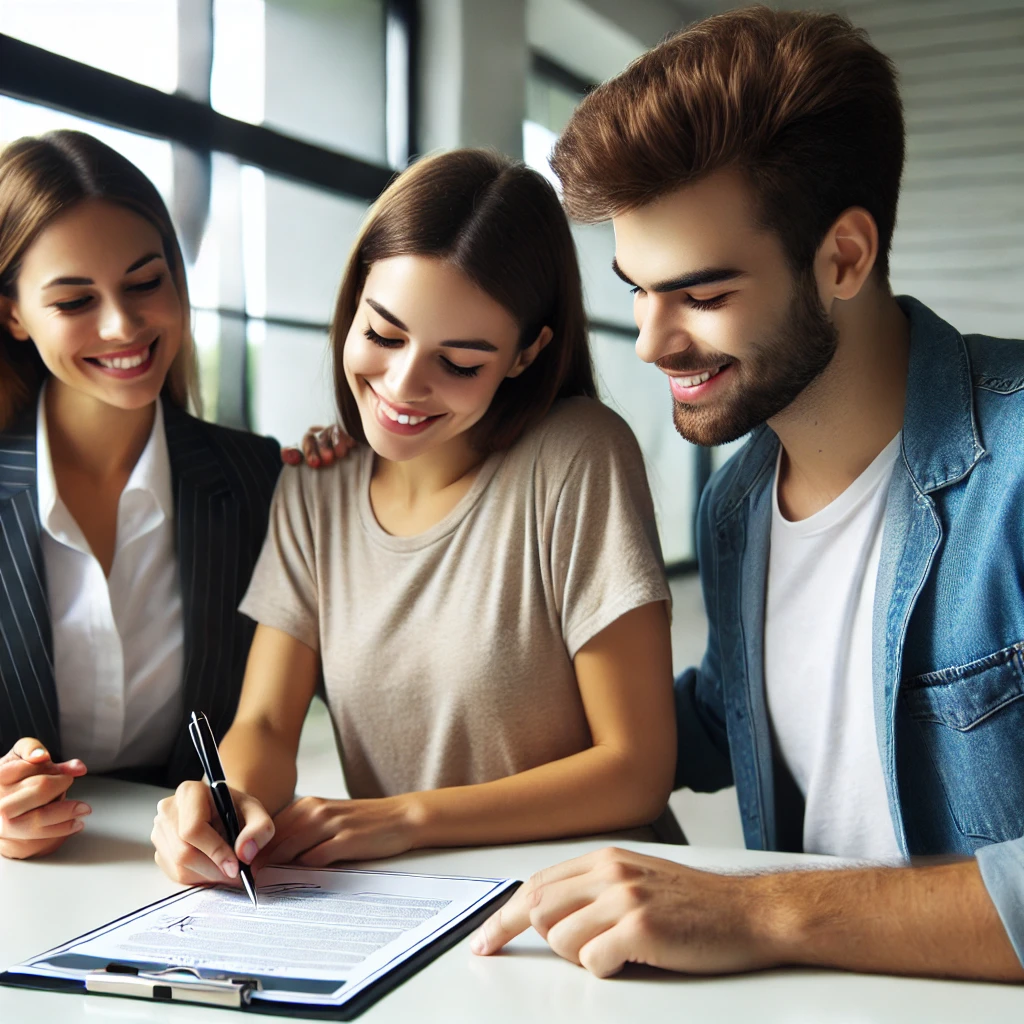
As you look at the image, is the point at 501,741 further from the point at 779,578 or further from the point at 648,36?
the point at 648,36

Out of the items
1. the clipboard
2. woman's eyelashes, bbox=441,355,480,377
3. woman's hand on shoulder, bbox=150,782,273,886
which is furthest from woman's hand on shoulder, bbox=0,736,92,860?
woman's eyelashes, bbox=441,355,480,377

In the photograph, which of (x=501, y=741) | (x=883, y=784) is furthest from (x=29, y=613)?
(x=883, y=784)

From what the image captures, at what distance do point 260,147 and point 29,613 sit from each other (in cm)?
163

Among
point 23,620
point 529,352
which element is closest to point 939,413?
point 529,352

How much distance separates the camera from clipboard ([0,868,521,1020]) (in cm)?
82

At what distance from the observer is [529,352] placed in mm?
1528

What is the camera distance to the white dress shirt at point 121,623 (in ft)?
5.36

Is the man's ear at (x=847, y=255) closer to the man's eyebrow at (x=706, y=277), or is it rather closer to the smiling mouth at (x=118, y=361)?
the man's eyebrow at (x=706, y=277)

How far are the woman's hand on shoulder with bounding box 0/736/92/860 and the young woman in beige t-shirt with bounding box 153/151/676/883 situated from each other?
19cm

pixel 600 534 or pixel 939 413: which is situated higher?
pixel 939 413

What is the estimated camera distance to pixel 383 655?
150cm

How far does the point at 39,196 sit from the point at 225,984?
1.20m

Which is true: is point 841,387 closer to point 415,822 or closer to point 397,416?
point 397,416

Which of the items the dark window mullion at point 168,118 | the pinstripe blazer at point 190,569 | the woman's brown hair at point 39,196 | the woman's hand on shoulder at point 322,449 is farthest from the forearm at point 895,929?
the dark window mullion at point 168,118
